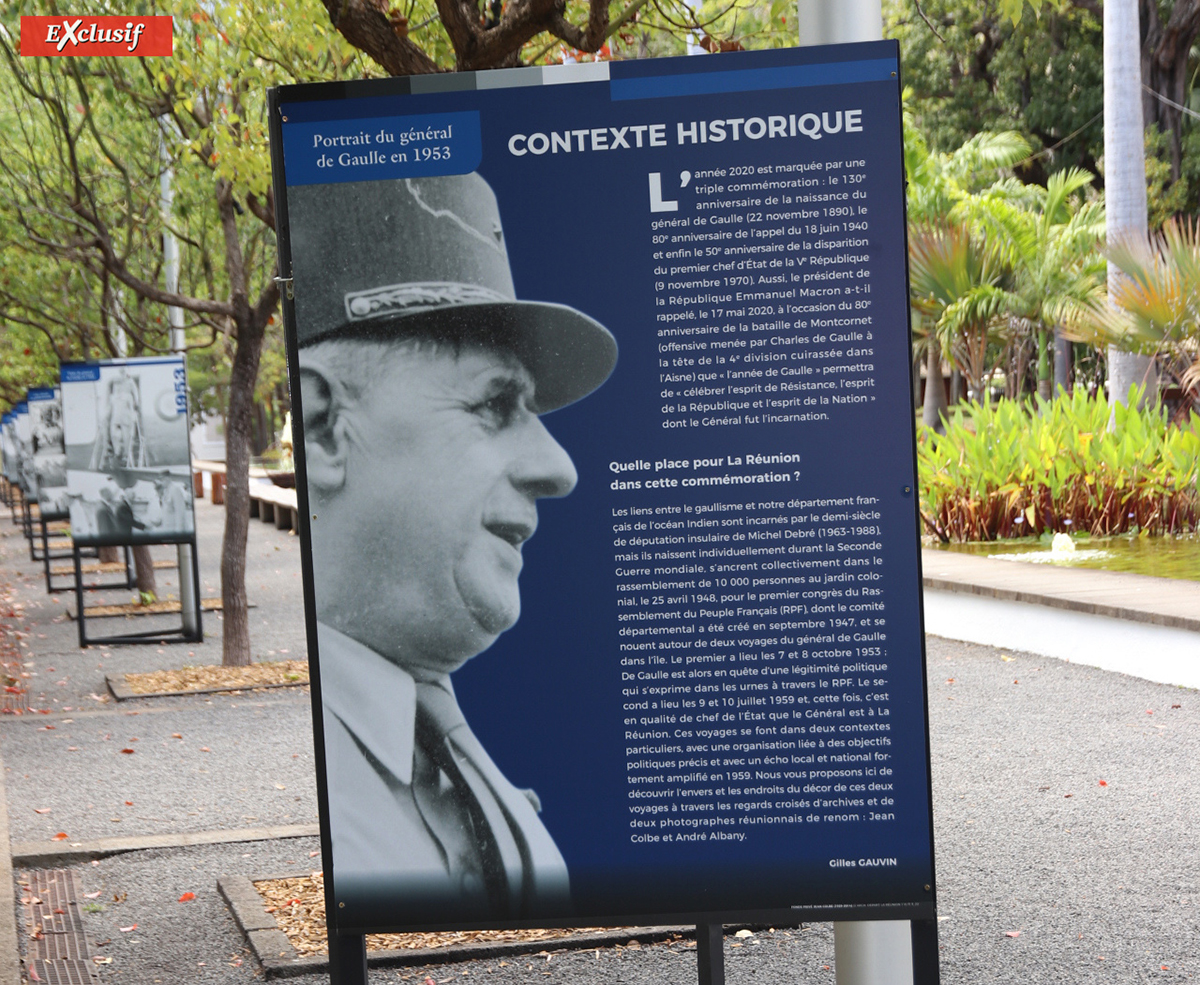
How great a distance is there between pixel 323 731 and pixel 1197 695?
6.71 metres

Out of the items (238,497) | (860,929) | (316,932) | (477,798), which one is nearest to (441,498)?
(477,798)

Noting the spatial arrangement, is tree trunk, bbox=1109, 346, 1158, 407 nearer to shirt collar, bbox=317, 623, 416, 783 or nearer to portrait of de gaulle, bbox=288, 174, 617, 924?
portrait of de gaulle, bbox=288, 174, 617, 924

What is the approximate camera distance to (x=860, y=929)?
9.81 feet

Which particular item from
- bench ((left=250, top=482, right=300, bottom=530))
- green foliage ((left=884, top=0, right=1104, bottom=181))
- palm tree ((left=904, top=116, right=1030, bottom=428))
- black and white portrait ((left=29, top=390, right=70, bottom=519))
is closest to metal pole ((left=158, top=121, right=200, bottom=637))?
black and white portrait ((left=29, top=390, right=70, bottom=519))

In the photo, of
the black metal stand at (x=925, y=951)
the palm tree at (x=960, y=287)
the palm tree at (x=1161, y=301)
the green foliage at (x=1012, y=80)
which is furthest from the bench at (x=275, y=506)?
the black metal stand at (x=925, y=951)

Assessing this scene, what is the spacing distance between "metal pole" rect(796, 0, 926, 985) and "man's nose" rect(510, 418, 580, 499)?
97 cm

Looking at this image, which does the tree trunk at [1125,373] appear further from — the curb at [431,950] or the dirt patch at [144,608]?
the curb at [431,950]

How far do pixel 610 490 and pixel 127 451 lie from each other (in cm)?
1056

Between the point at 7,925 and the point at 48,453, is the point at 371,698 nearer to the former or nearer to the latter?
the point at 7,925

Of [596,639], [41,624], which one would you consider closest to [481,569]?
[596,639]

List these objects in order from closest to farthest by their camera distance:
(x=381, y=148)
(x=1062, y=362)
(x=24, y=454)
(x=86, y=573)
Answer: (x=381, y=148), (x=86, y=573), (x=24, y=454), (x=1062, y=362)

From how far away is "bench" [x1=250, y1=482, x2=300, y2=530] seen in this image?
2677 cm

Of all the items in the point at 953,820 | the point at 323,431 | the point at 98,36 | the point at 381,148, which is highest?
the point at 98,36

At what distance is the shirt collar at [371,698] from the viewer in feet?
9.20
